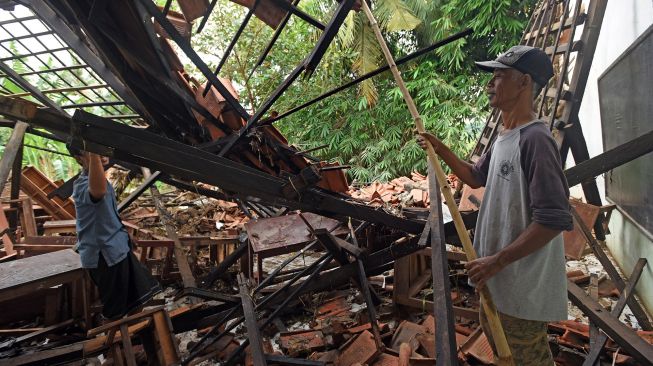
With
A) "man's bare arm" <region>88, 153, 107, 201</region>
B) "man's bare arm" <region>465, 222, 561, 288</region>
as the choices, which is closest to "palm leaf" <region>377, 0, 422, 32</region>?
"man's bare arm" <region>88, 153, 107, 201</region>

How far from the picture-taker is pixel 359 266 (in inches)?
150

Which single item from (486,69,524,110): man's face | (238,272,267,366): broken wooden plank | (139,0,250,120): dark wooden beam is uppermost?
(139,0,250,120): dark wooden beam

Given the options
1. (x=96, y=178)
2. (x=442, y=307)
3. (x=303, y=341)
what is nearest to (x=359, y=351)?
(x=303, y=341)

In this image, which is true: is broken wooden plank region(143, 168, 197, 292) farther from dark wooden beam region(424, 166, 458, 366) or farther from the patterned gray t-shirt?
the patterned gray t-shirt

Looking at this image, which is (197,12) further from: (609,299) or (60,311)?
(609,299)

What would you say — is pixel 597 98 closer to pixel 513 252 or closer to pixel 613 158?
pixel 613 158

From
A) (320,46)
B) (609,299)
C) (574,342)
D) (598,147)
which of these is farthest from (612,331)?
(598,147)

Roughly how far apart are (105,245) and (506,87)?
10.6 ft

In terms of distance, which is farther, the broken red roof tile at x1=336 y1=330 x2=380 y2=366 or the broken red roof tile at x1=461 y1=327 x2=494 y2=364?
the broken red roof tile at x1=336 y1=330 x2=380 y2=366

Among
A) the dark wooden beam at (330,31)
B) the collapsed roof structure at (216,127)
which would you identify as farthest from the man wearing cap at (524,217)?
the dark wooden beam at (330,31)

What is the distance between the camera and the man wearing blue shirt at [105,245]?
2831 mm

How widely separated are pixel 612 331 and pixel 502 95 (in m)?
2.08

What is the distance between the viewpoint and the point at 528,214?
66.0 inches

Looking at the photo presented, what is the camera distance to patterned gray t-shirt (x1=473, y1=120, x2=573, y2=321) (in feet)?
4.98
